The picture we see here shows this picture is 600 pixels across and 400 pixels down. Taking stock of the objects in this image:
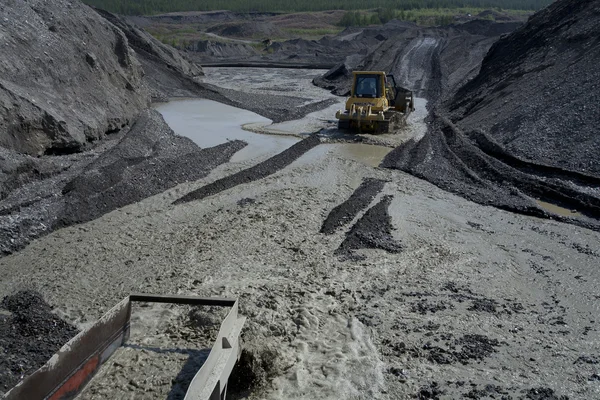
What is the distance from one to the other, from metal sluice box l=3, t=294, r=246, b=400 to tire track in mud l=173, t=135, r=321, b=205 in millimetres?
5564

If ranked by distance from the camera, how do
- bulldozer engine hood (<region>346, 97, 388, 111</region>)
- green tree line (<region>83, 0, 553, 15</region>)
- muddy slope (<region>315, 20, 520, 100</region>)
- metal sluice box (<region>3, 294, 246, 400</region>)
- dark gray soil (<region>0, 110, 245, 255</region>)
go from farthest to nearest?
green tree line (<region>83, 0, 553, 15</region>) < muddy slope (<region>315, 20, 520, 100</region>) < bulldozer engine hood (<region>346, 97, 388, 111</region>) < dark gray soil (<region>0, 110, 245, 255</region>) < metal sluice box (<region>3, 294, 246, 400</region>)

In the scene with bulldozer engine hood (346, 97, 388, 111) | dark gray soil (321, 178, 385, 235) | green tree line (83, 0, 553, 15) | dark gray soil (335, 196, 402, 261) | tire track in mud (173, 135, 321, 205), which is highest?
green tree line (83, 0, 553, 15)

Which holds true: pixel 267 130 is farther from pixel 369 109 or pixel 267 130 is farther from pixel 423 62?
pixel 423 62

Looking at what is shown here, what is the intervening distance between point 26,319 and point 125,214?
4.47 metres

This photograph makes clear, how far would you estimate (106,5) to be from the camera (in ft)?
300

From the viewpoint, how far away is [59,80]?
16641 mm

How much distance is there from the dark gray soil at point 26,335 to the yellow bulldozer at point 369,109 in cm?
1304

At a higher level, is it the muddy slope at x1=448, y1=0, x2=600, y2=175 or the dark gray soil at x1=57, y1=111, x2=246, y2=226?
the muddy slope at x1=448, y1=0, x2=600, y2=175

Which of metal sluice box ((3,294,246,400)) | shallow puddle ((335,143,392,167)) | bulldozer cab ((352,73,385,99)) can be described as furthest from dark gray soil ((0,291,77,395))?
bulldozer cab ((352,73,385,99))

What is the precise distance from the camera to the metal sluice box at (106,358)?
4.82 meters

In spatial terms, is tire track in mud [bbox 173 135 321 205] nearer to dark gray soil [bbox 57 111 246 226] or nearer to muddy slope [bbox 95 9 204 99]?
dark gray soil [bbox 57 111 246 226]

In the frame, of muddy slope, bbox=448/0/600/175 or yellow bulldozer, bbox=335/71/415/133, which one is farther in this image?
yellow bulldozer, bbox=335/71/415/133

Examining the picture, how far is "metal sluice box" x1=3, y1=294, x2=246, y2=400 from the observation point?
4.82 meters

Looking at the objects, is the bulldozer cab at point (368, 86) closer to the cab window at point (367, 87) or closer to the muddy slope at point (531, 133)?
the cab window at point (367, 87)
